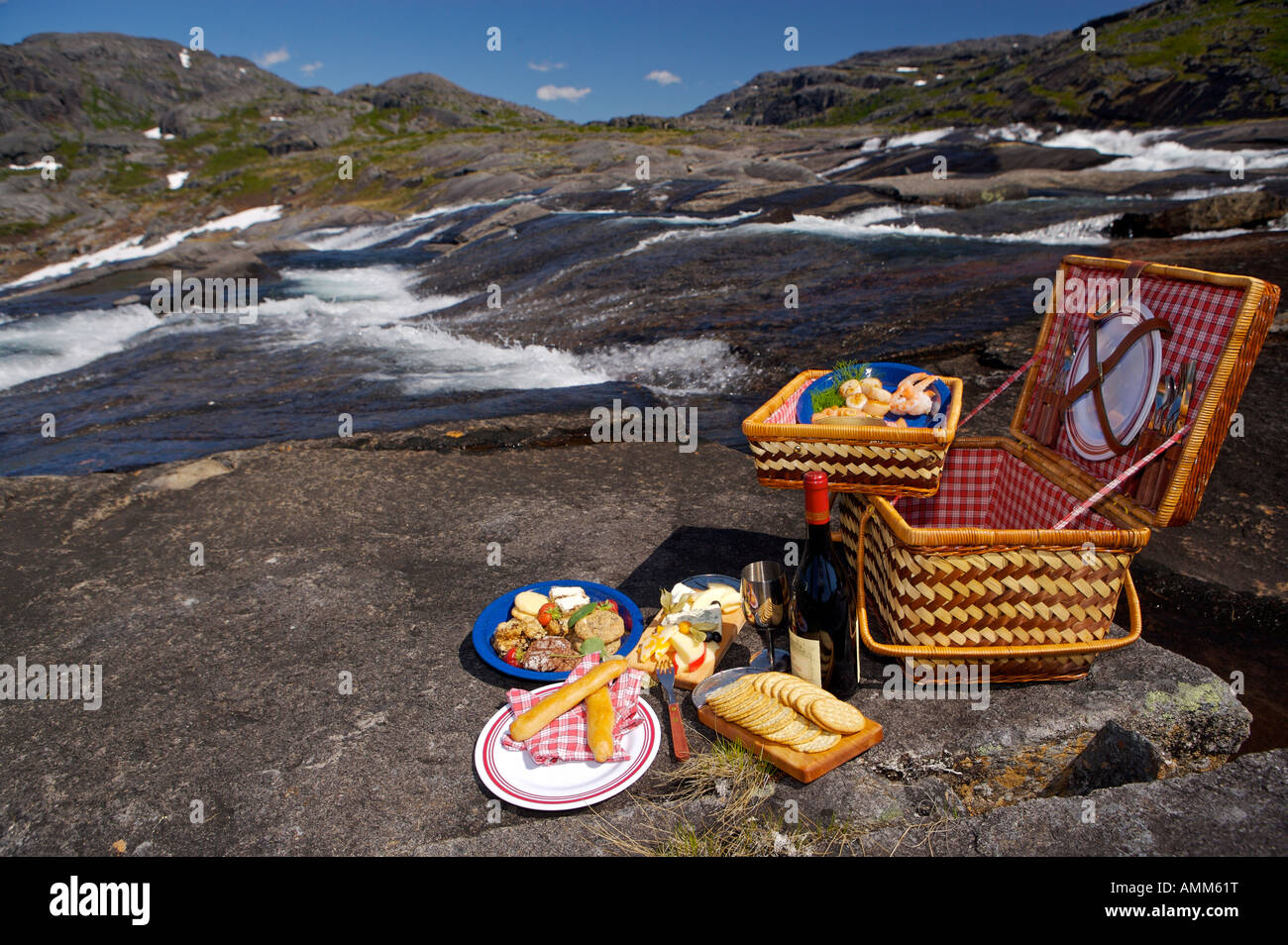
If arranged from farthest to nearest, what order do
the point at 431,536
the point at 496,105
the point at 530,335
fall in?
the point at 496,105, the point at 530,335, the point at 431,536

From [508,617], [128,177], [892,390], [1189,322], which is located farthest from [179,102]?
[1189,322]

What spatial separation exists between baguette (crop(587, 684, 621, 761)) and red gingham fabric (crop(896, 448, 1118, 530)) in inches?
79.1

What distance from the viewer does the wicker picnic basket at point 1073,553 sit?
273cm

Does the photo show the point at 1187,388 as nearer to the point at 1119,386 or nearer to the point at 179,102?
the point at 1119,386

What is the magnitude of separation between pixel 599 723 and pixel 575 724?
10 centimetres

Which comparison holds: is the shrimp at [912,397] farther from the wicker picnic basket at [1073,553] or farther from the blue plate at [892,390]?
the wicker picnic basket at [1073,553]

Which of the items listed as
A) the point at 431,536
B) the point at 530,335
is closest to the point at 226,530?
the point at 431,536

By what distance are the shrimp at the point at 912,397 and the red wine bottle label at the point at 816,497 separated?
105 cm

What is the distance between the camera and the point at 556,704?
8.70 feet

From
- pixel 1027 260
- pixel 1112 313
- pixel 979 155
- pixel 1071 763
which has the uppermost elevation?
pixel 979 155

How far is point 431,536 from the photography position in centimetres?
485

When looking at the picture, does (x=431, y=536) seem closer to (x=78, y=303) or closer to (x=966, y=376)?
(x=966, y=376)
